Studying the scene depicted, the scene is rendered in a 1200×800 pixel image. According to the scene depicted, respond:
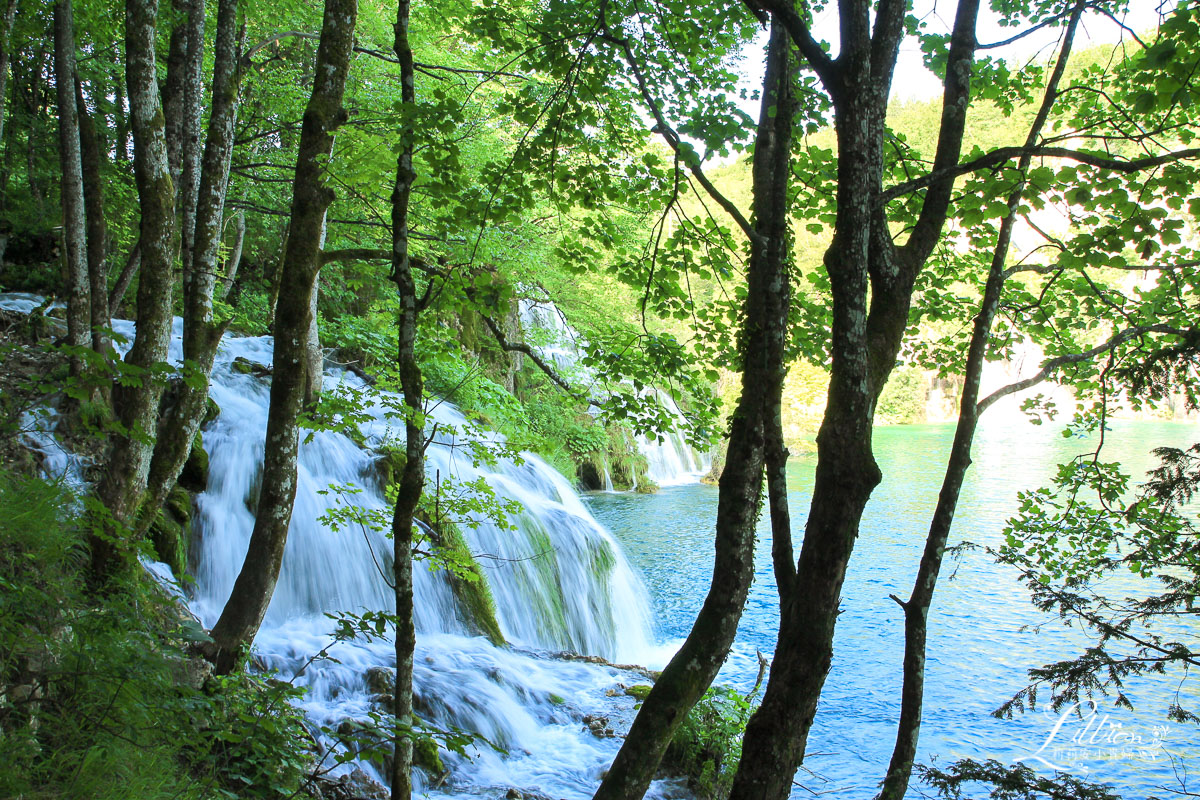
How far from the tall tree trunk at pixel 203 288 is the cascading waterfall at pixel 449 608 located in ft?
3.82

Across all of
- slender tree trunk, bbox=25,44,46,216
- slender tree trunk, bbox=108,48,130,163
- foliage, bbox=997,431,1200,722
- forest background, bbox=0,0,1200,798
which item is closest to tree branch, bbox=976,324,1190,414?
forest background, bbox=0,0,1200,798

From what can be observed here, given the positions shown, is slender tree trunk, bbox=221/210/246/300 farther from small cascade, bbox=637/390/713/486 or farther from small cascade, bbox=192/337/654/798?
small cascade, bbox=637/390/713/486

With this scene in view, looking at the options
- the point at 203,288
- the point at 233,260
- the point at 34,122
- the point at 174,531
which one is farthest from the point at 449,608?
the point at 34,122

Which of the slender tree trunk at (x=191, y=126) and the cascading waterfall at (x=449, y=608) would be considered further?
the cascading waterfall at (x=449, y=608)

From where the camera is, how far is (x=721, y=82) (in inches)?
170

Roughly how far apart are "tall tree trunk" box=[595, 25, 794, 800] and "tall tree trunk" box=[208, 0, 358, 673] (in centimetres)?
261

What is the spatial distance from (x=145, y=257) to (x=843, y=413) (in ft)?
16.6

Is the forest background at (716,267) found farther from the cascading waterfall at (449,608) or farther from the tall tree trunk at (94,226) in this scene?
the cascading waterfall at (449,608)

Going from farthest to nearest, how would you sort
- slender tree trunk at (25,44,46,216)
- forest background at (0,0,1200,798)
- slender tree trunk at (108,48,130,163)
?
slender tree trunk at (25,44,46,216) < slender tree trunk at (108,48,130,163) < forest background at (0,0,1200,798)

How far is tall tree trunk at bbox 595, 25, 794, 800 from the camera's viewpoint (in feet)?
11.5

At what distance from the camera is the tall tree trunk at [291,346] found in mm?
4562

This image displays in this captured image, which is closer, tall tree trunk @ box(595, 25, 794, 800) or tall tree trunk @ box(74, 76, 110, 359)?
tall tree trunk @ box(595, 25, 794, 800)

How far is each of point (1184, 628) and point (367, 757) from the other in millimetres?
13040

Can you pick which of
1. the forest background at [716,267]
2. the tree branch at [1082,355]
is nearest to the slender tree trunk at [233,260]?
the forest background at [716,267]
